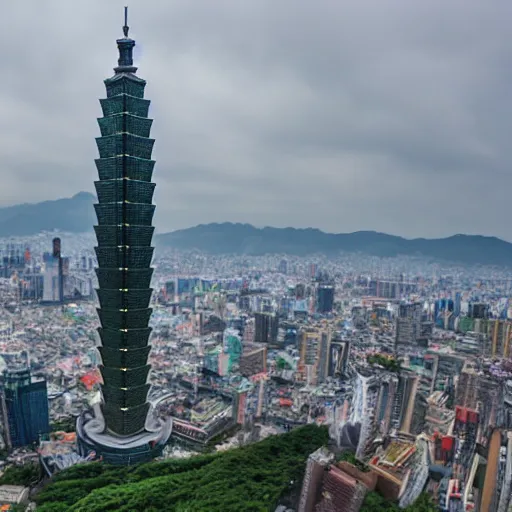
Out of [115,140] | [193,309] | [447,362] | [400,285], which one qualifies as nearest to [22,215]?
[193,309]

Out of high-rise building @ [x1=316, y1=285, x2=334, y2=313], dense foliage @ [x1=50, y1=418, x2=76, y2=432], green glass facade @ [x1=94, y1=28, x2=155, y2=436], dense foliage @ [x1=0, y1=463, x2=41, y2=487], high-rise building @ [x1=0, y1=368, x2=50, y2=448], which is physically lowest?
dense foliage @ [x1=50, y1=418, x2=76, y2=432]

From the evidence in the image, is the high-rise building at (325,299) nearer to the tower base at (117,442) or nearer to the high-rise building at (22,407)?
the tower base at (117,442)

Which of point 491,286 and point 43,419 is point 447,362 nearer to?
point 43,419

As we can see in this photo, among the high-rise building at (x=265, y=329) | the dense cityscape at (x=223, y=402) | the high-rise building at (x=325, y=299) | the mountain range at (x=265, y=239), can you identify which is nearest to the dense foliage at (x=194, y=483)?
the dense cityscape at (x=223, y=402)

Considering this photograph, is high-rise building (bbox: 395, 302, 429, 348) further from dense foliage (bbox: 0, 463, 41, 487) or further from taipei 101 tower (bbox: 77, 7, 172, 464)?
dense foliage (bbox: 0, 463, 41, 487)

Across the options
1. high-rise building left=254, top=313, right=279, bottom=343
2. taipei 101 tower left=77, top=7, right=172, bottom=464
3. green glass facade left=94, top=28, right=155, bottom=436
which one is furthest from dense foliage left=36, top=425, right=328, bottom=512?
high-rise building left=254, top=313, right=279, bottom=343
